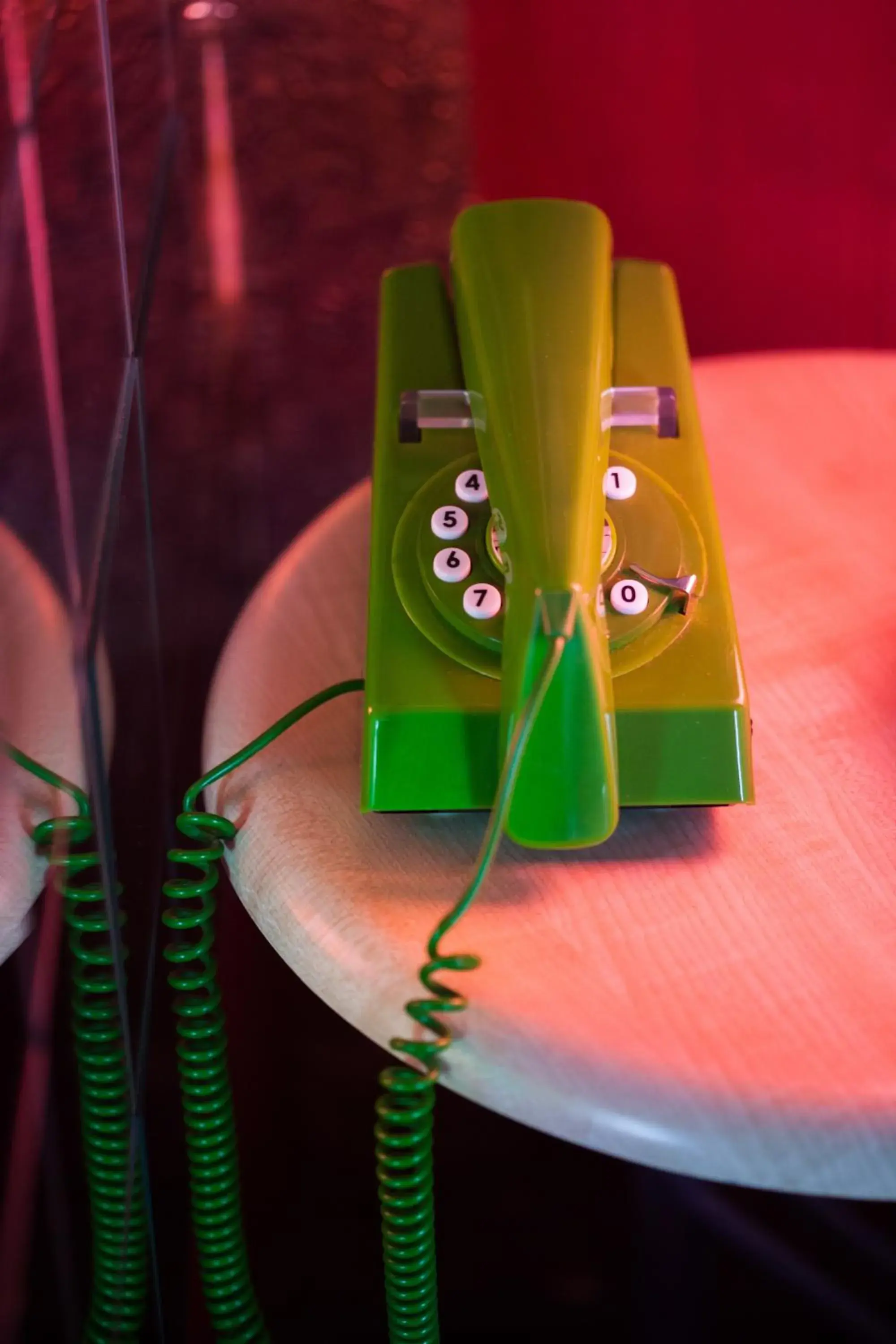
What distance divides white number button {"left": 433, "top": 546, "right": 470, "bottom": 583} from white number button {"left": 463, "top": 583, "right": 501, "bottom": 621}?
0.01 meters

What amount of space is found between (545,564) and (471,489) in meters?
0.11

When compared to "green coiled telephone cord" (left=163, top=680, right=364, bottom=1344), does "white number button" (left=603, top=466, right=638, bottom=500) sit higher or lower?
higher

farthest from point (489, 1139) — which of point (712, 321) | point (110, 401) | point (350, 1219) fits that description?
point (712, 321)

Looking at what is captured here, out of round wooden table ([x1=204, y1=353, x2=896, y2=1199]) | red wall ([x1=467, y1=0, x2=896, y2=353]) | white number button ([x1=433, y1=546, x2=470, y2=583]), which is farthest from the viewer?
red wall ([x1=467, y1=0, x2=896, y2=353])

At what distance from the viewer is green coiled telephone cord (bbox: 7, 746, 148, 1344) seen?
47 cm

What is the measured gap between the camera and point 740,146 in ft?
3.55

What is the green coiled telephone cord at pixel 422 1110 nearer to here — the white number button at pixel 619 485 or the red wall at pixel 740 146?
the white number button at pixel 619 485

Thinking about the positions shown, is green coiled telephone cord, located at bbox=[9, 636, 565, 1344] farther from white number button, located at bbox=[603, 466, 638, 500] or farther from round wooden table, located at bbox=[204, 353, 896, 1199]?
white number button, located at bbox=[603, 466, 638, 500]

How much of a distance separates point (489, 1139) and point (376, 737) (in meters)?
0.45

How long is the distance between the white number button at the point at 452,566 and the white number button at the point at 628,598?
0.18 ft

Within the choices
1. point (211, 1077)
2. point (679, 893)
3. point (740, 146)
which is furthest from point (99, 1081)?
point (740, 146)

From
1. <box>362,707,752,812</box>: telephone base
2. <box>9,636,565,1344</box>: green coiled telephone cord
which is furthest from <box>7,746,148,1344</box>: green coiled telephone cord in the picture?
<box>362,707,752,812</box>: telephone base

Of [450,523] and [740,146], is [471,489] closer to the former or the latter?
[450,523]

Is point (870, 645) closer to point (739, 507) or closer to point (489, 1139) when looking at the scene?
point (739, 507)
